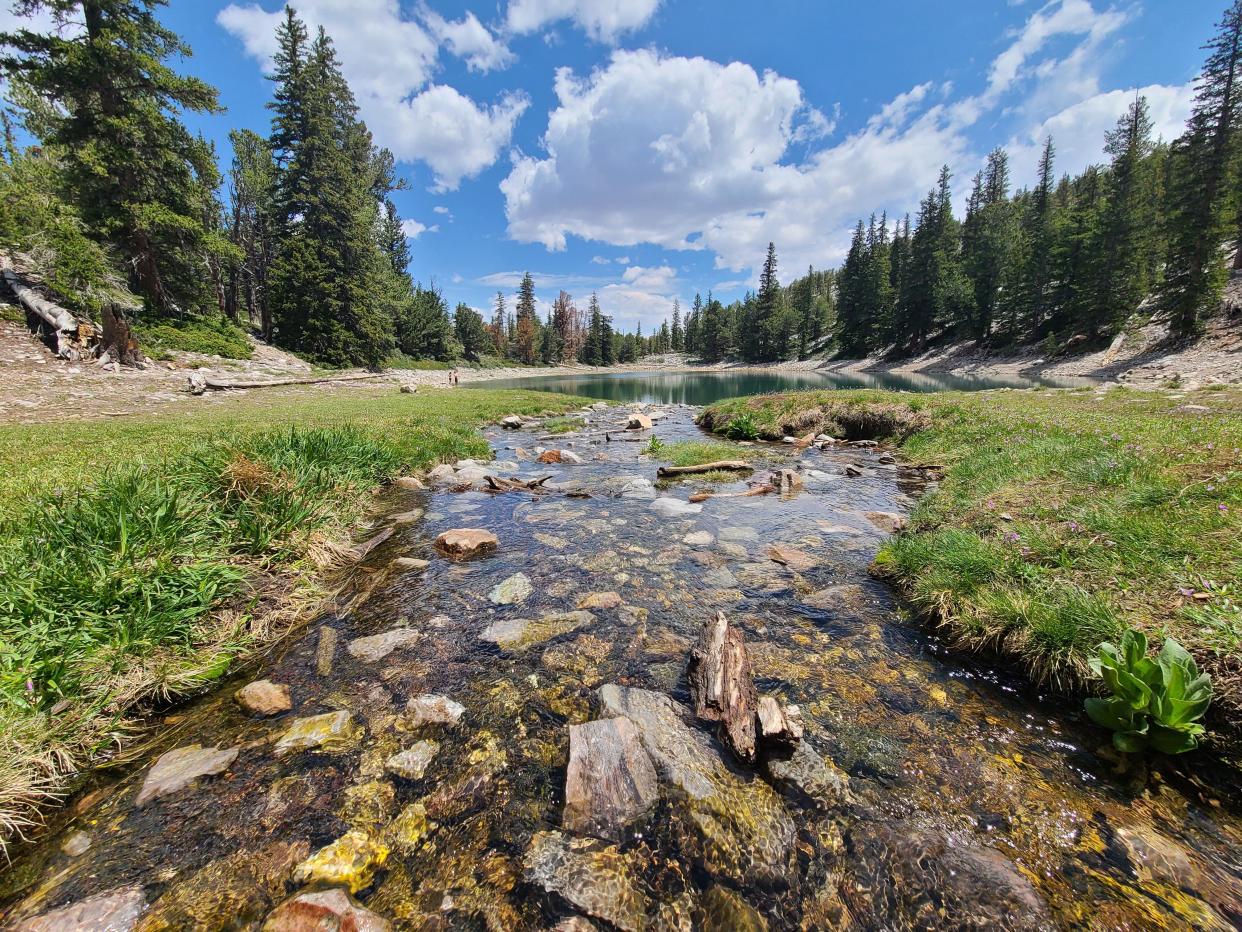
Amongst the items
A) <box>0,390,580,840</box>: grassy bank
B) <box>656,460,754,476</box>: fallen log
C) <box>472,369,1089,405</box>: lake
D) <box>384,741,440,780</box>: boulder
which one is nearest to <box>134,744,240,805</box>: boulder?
<box>0,390,580,840</box>: grassy bank

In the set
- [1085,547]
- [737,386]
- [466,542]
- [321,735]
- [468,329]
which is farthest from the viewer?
[468,329]

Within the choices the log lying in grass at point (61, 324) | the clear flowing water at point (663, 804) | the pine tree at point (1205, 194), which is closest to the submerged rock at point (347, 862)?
the clear flowing water at point (663, 804)

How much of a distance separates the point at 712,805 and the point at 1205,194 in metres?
56.4

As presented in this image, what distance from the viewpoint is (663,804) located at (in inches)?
105

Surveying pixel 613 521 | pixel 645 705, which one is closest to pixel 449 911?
pixel 645 705

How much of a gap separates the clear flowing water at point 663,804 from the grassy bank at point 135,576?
368 millimetres

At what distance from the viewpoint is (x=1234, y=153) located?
32.7m

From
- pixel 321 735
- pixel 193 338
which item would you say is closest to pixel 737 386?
pixel 193 338

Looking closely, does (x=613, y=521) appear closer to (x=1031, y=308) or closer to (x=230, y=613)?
(x=230, y=613)

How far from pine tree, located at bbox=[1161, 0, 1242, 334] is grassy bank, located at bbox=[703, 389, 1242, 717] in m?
39.4

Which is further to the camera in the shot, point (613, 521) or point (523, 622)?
point (613, 521)

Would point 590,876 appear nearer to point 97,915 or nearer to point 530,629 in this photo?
point 97,915

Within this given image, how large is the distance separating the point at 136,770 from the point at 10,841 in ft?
1.79

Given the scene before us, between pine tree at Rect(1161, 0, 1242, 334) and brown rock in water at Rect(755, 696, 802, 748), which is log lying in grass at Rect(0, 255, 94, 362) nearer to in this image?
brown rock in water at Rect(755, 696, 802, 748)
